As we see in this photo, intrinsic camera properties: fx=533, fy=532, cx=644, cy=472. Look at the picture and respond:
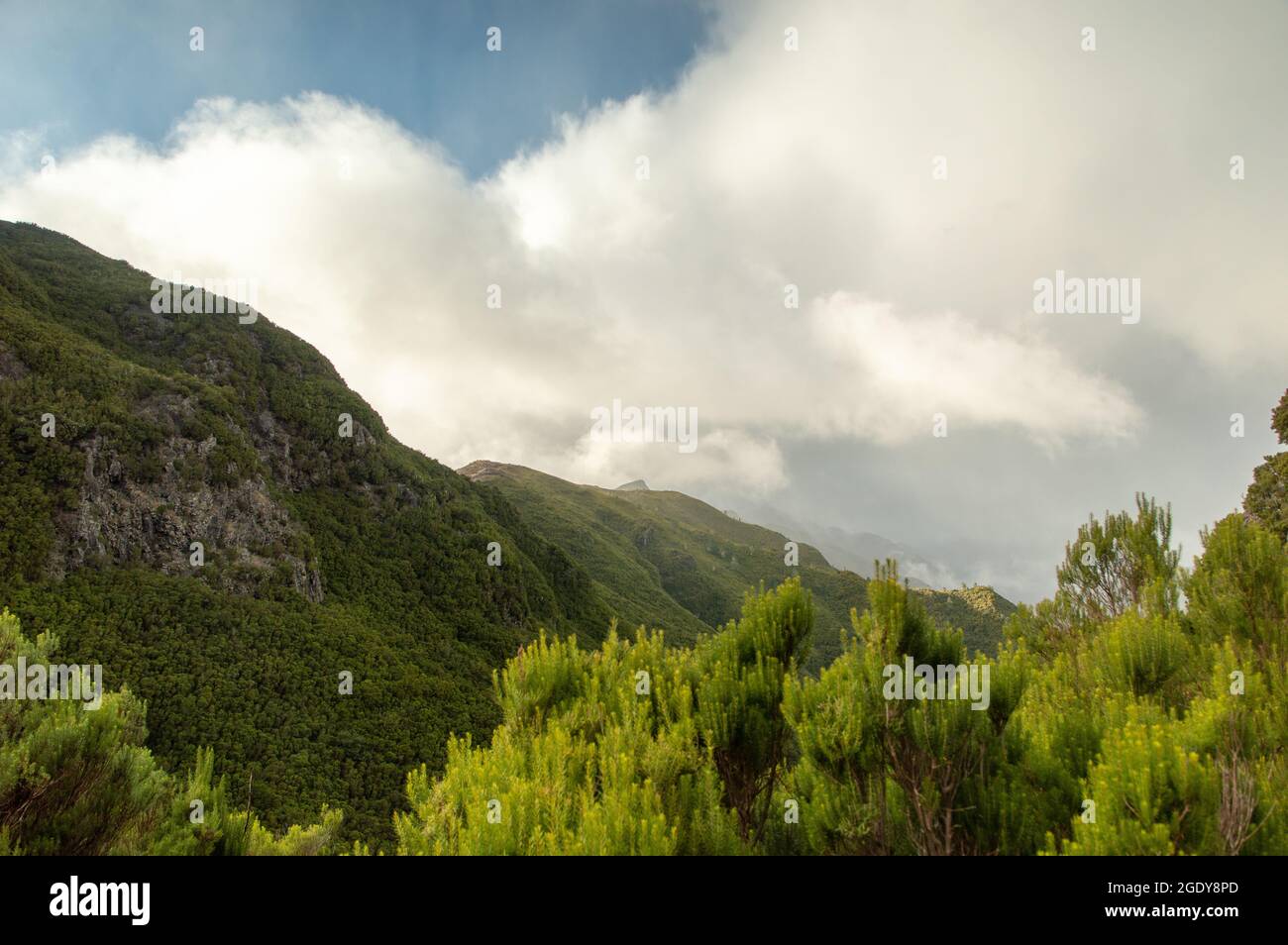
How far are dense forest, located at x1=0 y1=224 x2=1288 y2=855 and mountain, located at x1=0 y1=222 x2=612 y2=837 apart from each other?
1.08 feet

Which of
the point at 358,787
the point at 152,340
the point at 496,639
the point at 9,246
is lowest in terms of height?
the point at 358,787

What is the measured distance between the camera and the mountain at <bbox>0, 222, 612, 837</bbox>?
1864 inches

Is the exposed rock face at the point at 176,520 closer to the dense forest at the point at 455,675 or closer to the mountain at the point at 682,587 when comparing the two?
the dense forest at the point at 455,675

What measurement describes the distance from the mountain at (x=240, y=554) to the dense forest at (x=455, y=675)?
0.33 meters

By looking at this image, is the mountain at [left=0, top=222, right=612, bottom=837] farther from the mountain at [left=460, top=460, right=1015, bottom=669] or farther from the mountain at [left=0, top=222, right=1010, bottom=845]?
the mountain at [left=460, top=460, right=1015, bottom=669]

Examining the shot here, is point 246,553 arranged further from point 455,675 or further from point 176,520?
point 455,675

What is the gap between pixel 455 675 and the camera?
6856cm

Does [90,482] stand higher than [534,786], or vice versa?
[90,482]

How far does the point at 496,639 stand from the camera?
80.2 m

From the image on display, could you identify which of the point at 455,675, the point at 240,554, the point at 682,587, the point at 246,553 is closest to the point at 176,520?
the point at 240,554

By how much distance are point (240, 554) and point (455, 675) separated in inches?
1180
